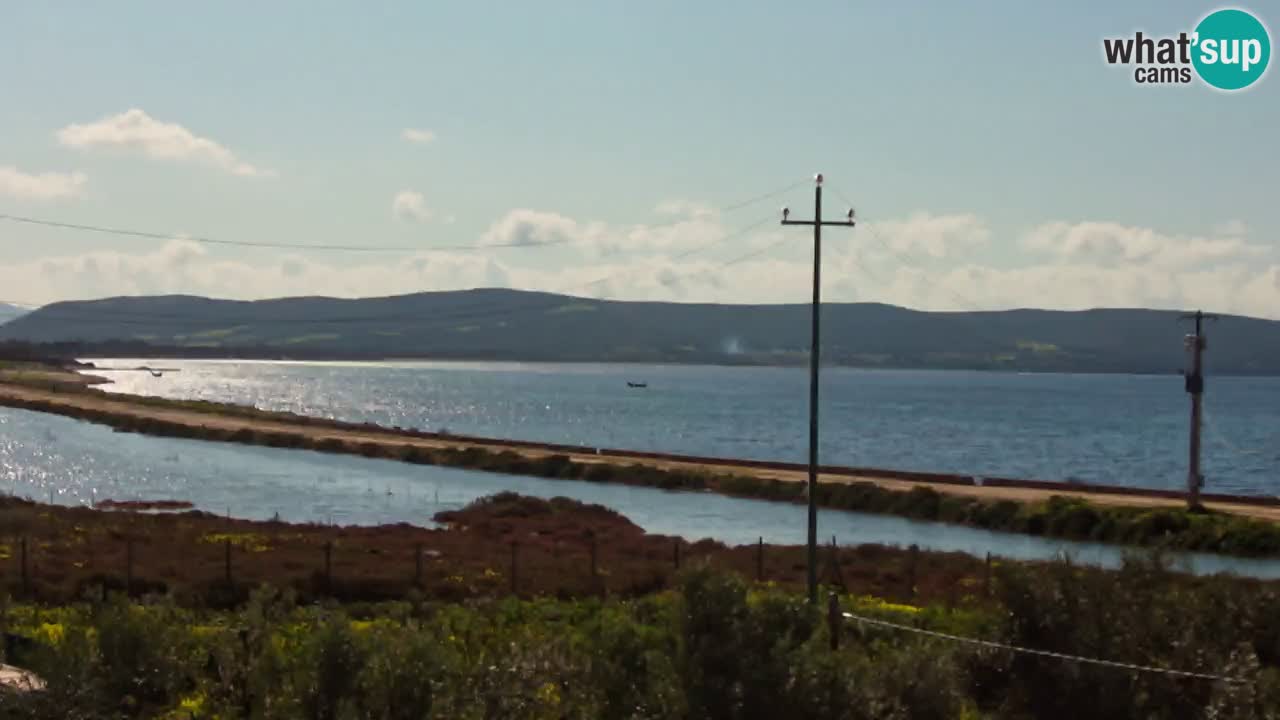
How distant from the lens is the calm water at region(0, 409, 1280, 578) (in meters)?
65.2

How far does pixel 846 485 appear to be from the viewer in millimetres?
81875

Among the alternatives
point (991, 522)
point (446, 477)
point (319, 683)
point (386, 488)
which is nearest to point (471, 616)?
point (319, 683)

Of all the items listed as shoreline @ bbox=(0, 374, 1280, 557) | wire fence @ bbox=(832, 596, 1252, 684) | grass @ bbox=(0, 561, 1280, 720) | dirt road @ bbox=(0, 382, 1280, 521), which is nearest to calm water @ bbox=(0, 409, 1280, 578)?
shoreline @ bbox=(0, 374, 1280, 557)

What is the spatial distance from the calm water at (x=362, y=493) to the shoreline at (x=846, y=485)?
79.3 inches

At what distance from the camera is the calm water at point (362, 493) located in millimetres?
65250

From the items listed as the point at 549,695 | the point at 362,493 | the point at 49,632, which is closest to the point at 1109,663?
the point at 549,695

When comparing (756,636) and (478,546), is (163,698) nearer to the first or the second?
(756,636)

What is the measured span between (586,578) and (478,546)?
514 inches

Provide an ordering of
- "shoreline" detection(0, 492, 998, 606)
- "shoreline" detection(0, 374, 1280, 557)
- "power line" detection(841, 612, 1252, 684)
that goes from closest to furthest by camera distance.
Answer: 1. "power line" detection(841, 612, 1252, 684)
2. "shoreline" detection(0, 492, 998, 606)
3. "shoreline" detection(0, 374, 1280, 557)

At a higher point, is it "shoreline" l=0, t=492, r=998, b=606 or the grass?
the grass

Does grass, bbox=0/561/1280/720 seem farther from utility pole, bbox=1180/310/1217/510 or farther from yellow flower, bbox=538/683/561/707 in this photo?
utility pole, bbox=1180/310/1217/510

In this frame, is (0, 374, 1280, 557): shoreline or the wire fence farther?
(0, 374, 1280, 557): shoreline

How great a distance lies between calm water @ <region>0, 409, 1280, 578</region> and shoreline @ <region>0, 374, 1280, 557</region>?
201cm

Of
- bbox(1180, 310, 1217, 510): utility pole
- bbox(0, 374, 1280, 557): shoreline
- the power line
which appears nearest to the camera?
the power line
